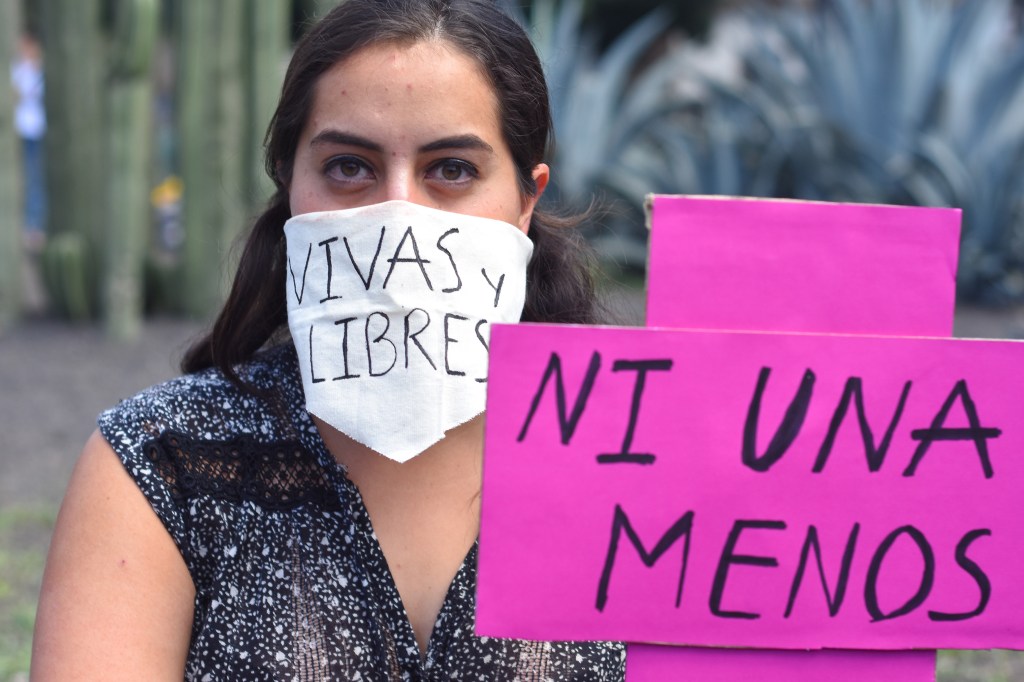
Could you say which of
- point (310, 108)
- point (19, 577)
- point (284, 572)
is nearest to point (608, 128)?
point (19, 577)

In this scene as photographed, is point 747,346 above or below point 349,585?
above

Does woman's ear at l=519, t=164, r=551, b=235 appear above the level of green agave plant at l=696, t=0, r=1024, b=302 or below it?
below

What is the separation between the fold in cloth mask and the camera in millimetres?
1688

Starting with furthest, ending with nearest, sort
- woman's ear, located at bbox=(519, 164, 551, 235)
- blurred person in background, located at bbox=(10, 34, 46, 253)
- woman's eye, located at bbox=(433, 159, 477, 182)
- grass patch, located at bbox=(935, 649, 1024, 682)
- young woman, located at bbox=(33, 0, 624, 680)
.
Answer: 1. blurred person in background, located at bbox=(10, 34, 46, 253)
2. grass patch, located at bbox=(935, 649, 1024, 682)
3. woman's ear, located at bbox=(519, 164, 551, 235)
4. woman's eye, located at bbox=(433, 159, 477, 182)
5. young woman, located at bbox=(33, 0, 624, 680)

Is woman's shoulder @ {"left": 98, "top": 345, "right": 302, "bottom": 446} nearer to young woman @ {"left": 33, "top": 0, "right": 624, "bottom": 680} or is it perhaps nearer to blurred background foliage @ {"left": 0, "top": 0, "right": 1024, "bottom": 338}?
young woman @ {"left": 33, "top": 0, "right": 624, "bottom": 680}

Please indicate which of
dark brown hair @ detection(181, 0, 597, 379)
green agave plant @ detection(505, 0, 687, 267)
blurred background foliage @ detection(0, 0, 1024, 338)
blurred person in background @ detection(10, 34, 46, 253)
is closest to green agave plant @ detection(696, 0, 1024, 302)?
blurred background foliage @ detection(0, 0, 1024, 338)

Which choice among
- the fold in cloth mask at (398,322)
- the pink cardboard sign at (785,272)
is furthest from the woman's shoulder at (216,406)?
the pink cardboard sign at (785,272)

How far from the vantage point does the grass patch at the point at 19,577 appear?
3131 millimetres

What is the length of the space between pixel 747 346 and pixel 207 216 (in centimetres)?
530

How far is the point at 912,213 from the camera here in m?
1.35

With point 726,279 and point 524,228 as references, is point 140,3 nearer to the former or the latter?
point 524,228

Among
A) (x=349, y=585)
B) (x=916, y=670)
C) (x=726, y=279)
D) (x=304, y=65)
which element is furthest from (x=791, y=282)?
(x=304, y=65)

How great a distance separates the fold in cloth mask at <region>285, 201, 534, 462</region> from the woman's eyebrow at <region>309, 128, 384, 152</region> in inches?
3.5

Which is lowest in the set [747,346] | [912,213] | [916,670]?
[916,670]
